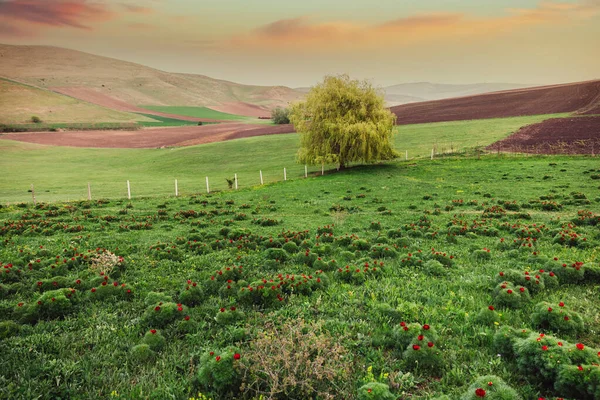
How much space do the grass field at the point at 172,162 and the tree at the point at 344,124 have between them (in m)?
5.25

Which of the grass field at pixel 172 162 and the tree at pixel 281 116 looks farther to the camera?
the tree at pixel 281 116

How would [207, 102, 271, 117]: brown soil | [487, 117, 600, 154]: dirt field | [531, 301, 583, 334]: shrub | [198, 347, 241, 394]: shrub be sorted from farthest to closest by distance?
[207, 102, 271, 117]: brown soil → [487, 117, 600, 154]: dirt field → [531, 301, 583, 334]: shrub → [198, 347, 241, 394]: shrub

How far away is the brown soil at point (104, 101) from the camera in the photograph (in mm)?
134625

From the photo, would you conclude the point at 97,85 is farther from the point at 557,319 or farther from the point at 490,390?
the point at 490,390

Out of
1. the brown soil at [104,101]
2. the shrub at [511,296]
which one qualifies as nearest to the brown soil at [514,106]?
the shrub at [511,296]

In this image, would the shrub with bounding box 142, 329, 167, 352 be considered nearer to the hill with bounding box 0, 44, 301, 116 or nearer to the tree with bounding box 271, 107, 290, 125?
the tree with bounding box 271, 107, 290, 125

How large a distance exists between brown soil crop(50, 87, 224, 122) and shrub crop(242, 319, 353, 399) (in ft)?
460

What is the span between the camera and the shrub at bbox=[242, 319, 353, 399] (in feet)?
17.5

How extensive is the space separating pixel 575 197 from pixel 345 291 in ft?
65.8

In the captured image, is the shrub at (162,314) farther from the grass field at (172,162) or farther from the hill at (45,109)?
the hill at (45,109)

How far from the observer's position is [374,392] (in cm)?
495

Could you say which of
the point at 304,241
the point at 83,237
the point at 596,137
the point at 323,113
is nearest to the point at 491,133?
the point at 596,137

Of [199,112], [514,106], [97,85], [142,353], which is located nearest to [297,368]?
[142,353]

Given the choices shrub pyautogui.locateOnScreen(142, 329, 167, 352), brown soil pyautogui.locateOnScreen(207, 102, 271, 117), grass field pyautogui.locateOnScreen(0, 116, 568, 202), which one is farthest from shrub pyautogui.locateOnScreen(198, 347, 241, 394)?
brown soil pyautogui.locateOnScreen(207, 102, 271, 117)
